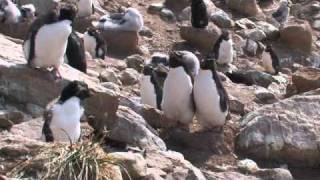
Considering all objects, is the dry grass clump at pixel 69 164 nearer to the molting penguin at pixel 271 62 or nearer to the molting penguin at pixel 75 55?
the molting penguin at pixel 75 55

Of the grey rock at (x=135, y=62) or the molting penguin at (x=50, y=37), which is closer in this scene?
the molting penguin at (x=50, y=37)

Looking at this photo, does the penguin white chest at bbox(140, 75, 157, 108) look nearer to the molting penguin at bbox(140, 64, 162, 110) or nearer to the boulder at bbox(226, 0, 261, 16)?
the molting penguin at bbox(140, 64, 162, 110)

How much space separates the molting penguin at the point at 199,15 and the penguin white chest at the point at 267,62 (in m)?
1.54

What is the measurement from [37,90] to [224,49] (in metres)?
8.24

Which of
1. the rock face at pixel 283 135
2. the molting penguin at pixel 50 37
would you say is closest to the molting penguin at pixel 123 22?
the rock face at pixel 283 135

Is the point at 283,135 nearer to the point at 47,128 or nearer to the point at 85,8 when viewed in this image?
the point at 47,128

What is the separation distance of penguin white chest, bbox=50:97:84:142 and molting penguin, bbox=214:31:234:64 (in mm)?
8834

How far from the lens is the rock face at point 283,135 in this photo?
405 inches

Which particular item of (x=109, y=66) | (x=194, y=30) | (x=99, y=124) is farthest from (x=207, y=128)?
(x=194, y=30)

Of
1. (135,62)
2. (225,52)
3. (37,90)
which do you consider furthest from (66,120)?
(225,52)

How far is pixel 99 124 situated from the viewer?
30.7ft

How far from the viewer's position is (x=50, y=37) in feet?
32.1

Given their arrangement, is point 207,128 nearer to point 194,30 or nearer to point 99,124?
point 99,124

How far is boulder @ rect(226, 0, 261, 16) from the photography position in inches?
847
